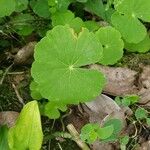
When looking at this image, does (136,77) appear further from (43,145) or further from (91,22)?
(43,145)

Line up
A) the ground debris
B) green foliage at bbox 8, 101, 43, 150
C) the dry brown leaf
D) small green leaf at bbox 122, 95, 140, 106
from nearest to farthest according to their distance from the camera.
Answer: green foliage at bbox 8, 101, 43, 150 < small green leaf at bbox 122, 95, 140, 106 < the dry brown leaf < the ground debris

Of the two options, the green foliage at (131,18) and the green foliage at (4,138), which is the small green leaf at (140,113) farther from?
the green foliage at (4,138)

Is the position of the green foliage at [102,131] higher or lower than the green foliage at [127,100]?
lower

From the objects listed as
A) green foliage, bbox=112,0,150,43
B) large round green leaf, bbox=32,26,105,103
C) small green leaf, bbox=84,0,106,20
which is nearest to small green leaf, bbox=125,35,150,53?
Answer: green foliage, bbox=112,0,150,43

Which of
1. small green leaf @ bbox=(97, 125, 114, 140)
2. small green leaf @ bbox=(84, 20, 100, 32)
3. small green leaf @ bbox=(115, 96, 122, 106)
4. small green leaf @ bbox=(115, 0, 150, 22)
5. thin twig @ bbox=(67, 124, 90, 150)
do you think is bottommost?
thin twig @ bbox=(67, 124, 90, 150)

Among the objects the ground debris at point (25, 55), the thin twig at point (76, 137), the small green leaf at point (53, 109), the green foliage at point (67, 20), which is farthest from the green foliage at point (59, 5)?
the thin twig at point (76, 137)

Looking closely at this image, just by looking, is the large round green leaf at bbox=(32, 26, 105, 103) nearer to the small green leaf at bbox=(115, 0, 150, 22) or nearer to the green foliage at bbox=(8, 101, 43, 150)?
the green foliage at bbox=(8, 101, 43, 150)
